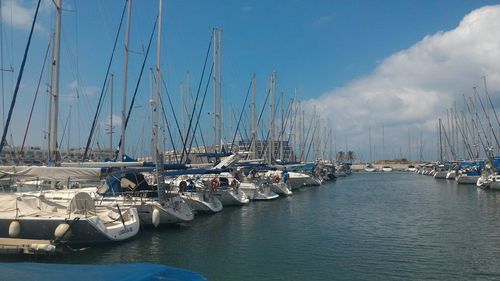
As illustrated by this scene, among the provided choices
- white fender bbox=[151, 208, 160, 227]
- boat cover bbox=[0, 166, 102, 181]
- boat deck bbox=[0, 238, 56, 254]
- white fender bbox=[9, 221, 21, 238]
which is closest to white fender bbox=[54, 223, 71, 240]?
boat deck bbox=[0, 238, 56, 254]

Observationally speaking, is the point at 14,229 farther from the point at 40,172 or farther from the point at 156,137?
the point at 156,137

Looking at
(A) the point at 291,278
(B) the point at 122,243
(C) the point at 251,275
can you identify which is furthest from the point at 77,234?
(A) the point at 291,278

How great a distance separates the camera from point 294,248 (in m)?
22.8

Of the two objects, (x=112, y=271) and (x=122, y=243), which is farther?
(x=122, y=243)

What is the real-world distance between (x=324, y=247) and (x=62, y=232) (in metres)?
13.0

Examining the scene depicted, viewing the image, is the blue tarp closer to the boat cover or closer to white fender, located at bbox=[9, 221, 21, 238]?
white fender, located at bbox=[9, 221, 21, 238]

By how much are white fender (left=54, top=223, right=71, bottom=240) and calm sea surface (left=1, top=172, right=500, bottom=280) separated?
113 cm

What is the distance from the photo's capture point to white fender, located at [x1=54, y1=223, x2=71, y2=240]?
66.2 ft

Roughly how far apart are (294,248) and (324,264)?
142 inches

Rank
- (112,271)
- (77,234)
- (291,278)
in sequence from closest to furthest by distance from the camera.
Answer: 1. (112,271)
2. (291,278)
3. (77,234)

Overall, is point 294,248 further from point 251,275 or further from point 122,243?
point 122,243

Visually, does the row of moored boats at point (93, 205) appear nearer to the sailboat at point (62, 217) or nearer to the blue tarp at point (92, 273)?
the sailboat at point (62, 217)

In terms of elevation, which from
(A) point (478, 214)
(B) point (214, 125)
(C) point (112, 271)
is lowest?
(A) point (478, 214)

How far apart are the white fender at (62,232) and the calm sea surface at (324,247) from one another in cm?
113
